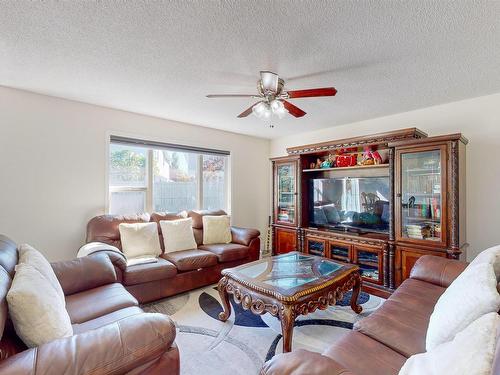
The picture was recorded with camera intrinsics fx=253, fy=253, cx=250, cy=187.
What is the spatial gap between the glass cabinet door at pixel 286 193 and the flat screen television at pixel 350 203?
29 centimetres

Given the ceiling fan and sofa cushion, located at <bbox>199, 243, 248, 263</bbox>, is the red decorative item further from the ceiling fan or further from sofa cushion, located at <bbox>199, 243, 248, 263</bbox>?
sofa cushion, located at <bbox>199, 243, 248, 263</bbox>

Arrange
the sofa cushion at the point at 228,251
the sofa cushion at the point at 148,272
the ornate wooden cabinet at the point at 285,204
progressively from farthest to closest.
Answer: the ornate wooden cabinet at the point at 285,204
the sofa cushion at the point at 228,251
the sofa cushion at the point at 148,272

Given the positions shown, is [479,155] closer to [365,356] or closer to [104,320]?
[365,356]

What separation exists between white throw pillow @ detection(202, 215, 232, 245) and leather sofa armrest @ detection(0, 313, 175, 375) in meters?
2.44

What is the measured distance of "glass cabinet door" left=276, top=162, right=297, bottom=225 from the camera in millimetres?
4184

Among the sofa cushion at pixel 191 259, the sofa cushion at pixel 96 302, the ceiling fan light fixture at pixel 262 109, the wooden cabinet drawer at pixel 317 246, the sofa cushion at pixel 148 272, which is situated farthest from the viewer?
the wooden cabinet drawer at pixel 317 246

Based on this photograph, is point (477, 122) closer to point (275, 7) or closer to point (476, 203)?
point (476, 203)

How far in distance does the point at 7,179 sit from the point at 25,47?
156 cm

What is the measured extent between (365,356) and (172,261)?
2.30 metres

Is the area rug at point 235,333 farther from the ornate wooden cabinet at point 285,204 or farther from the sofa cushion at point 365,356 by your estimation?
the ornate wooden cabinet at point 285,204

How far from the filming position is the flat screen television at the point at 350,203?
11.1ft

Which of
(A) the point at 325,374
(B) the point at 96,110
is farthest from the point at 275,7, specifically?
(B) the point at 96,110

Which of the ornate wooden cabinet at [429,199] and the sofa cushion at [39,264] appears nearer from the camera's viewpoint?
the sofa cushion at [39,264]

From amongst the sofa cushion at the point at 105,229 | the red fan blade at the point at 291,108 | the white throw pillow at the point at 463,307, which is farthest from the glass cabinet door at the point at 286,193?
the white throw pillow at the point at 463,307
